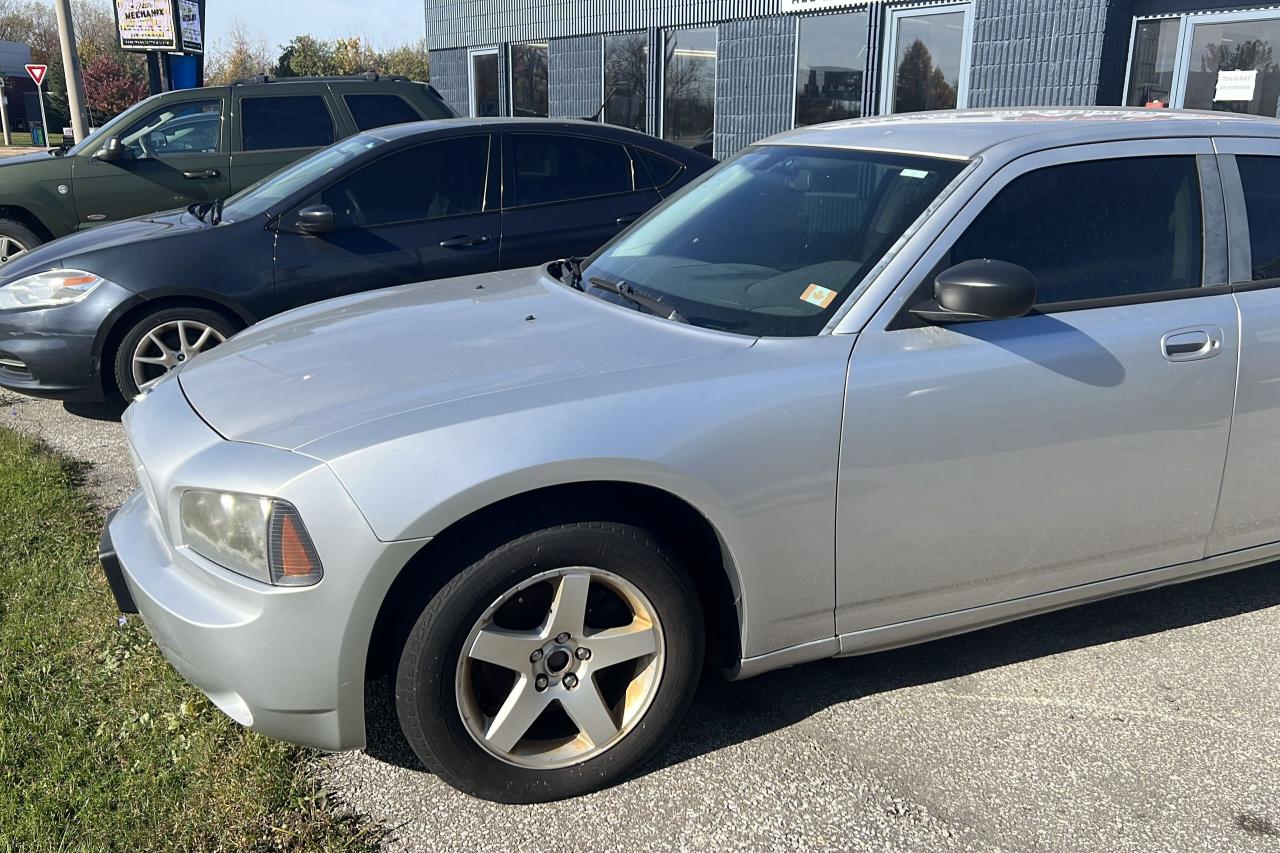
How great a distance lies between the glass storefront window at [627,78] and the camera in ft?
50.4

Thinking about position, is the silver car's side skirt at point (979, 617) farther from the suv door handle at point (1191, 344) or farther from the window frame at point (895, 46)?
the window frame at point (895, 46)

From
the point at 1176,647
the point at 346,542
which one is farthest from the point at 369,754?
the point at 1176,647

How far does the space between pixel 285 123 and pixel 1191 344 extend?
7468 mm

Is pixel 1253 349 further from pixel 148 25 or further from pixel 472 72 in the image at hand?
pixel 148 25

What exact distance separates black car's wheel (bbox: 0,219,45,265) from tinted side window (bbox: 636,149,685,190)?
4.78 meters

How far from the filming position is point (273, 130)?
8.59m

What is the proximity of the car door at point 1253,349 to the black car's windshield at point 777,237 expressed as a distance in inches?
38.8

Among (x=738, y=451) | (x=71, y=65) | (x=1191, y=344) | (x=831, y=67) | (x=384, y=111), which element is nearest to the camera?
(x=738, y=451)

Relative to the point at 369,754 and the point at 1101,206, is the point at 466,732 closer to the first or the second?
the point at 369,754

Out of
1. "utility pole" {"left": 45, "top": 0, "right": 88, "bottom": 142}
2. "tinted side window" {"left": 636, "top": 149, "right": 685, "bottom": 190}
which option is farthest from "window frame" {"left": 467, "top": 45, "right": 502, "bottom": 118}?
"tinted side window" {"left": 636, "top": 149, "right": 685, "bottom": 190}

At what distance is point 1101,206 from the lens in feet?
10.3

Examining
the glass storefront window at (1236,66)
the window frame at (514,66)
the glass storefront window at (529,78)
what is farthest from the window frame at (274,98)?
the glass storefront window at (529,78)

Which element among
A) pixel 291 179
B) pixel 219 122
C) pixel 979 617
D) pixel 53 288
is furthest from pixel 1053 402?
pixel 219 122

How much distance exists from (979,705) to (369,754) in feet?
5.78
